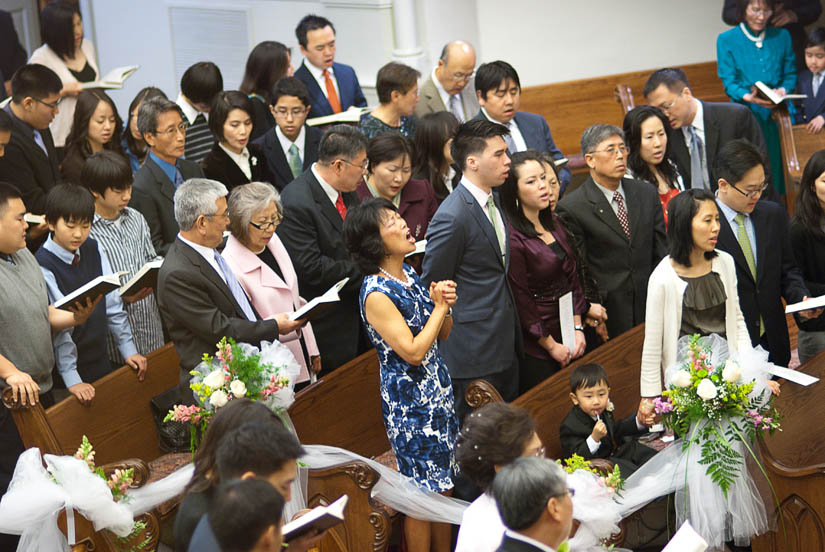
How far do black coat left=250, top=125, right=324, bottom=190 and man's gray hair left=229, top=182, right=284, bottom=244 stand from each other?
1.48 metres

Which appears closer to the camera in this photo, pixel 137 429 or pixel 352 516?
pixel 352 516

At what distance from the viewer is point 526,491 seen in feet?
8.39

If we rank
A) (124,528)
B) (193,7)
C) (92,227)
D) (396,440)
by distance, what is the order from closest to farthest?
(124,528), (396,440), (92,227), (193,7)

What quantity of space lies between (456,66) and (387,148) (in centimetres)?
170

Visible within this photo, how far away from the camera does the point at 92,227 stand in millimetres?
5051

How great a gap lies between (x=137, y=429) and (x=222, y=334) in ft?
2.28

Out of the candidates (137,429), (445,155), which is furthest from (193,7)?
(137,429)

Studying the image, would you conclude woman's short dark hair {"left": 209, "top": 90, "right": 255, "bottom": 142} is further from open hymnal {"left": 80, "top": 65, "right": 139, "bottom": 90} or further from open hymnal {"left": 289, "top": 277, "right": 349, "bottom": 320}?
open hymnal {"left": 289, "top": 277, "right": 349, "bottom": 320}

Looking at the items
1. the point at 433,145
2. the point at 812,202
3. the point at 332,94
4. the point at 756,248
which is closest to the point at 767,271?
the point at 756,248

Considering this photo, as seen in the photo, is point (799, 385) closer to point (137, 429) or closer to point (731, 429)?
point (731, 429)

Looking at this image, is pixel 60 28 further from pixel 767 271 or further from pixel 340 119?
pixel 767 271

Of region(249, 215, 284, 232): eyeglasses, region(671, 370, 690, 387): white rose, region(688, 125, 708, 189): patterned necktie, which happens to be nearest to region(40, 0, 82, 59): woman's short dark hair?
region(249, 215, 284, 232): eyeglasses

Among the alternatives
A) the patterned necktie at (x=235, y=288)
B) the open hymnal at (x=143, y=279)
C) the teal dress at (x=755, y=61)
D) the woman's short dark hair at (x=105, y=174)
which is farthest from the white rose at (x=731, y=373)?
the teal dress at (x=755, y=61)

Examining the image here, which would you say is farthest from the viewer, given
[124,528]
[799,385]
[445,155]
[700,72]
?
[700,72]
